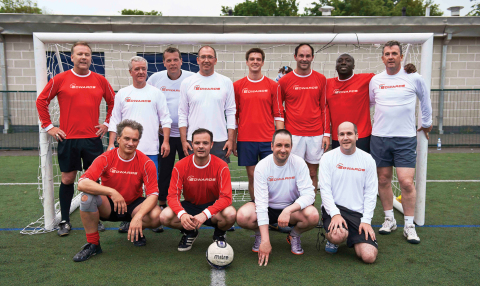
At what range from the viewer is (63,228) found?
13.0 ft

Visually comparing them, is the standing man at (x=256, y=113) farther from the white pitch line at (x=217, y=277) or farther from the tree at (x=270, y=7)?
the tree at (x=270, y=7)

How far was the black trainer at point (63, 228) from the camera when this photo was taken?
12.8 ft

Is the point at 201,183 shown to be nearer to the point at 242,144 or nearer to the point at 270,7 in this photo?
the point at 242,144

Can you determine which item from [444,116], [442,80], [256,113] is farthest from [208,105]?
[442,80]

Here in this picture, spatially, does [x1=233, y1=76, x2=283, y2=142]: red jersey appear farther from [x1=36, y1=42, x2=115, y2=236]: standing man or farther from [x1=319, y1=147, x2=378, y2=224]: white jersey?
[x1=36, y1=42, x2=115, y2=236]: standing man

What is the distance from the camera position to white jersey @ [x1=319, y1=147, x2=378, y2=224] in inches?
134

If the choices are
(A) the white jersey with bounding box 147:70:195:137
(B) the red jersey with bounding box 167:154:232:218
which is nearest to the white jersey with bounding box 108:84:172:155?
(A) the white jersey with bounding box 147:70:195:137

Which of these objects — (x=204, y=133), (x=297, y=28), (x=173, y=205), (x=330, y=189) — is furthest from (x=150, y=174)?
(x=297, y=28)

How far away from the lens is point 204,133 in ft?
11.0

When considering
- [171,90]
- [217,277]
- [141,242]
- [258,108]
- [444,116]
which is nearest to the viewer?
[217,277]

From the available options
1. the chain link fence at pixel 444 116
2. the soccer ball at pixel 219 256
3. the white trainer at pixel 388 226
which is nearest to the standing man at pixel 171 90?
the soccer ball at pixel 219 256

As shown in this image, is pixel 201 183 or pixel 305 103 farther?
pixel 305 103

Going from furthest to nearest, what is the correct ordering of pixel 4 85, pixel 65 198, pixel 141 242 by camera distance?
pixel 4 85 → pixel 65 198 → pixel 141 242

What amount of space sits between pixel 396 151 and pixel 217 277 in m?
2.34
